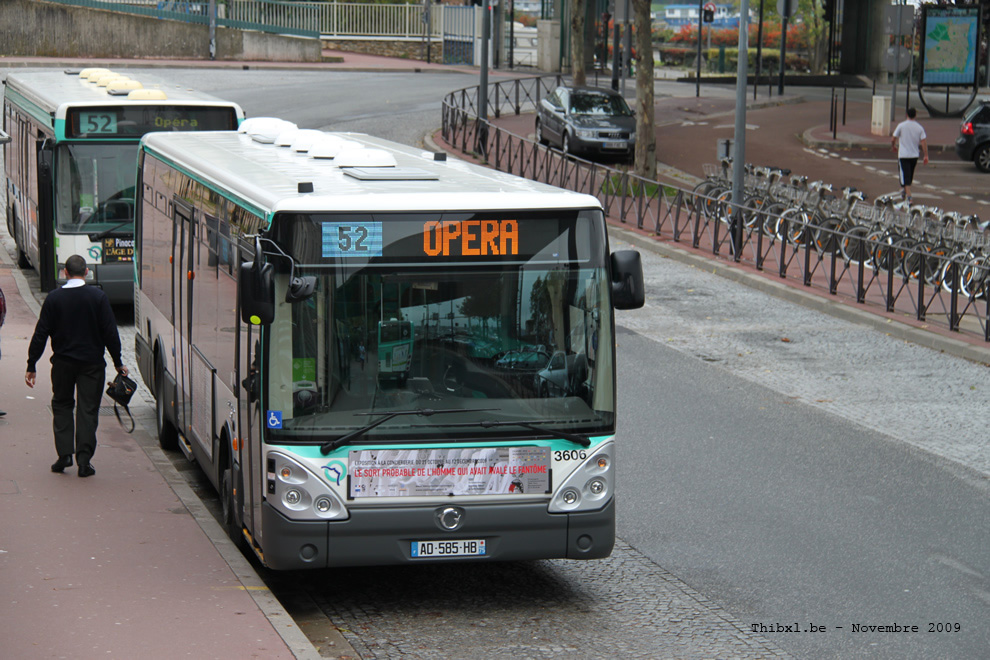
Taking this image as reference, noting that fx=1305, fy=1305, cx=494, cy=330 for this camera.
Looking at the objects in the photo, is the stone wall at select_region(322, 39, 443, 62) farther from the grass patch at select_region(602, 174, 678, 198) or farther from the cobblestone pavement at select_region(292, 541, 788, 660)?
the cobblestone pavement at select_region(292, 541, 788, 660)

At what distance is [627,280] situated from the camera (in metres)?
7.67

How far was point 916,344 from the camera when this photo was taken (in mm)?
16375

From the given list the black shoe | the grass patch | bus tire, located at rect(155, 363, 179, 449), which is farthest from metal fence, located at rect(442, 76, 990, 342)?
the black shoe

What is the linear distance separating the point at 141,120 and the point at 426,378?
9.69m

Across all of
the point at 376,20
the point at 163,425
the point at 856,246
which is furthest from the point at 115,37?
the point at 163,425

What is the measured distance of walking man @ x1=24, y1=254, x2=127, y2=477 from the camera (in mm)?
9938

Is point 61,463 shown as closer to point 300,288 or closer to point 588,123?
point 300,288

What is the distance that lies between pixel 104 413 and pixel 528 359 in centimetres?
661

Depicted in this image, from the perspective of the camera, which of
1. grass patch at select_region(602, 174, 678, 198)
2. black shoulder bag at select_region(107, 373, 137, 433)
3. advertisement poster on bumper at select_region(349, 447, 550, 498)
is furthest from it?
grass patch at select_region(602, 174, 678, 198)

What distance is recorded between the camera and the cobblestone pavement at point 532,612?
7238mm

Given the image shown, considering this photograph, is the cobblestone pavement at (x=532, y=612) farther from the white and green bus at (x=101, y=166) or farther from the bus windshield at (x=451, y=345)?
the white and green bus at (x=101, y=166)

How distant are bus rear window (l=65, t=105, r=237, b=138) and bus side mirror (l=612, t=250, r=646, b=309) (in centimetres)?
932

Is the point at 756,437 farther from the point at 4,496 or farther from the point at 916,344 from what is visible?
the point at 4,496

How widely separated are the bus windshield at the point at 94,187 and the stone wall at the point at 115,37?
111ft
